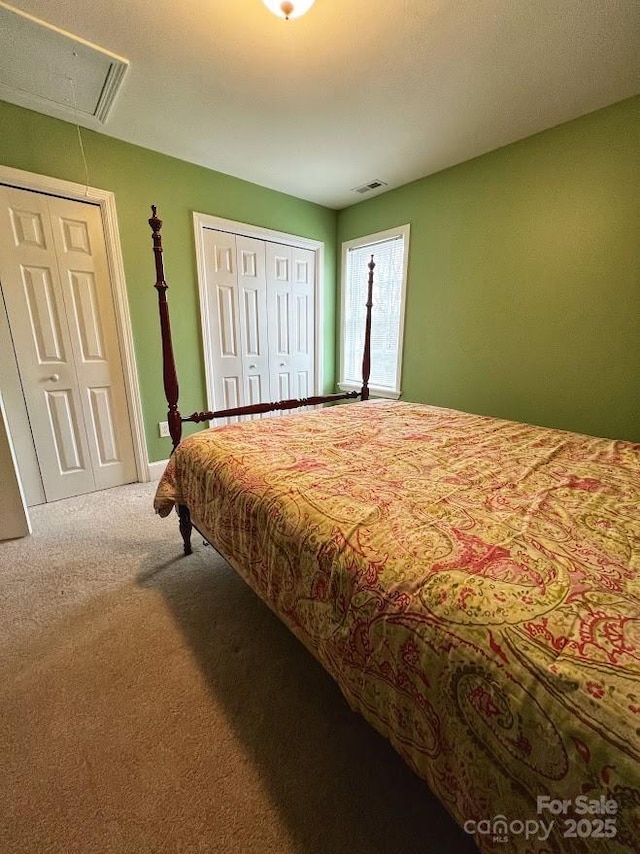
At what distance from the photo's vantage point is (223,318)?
9.95 feet

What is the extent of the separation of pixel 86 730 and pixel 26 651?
510mm

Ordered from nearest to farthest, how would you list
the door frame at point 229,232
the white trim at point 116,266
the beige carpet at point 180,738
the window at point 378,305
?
the beige carpet at point 180,738
the white trim at point 116,266
the door frame at point 229,232
the window at point 378,305

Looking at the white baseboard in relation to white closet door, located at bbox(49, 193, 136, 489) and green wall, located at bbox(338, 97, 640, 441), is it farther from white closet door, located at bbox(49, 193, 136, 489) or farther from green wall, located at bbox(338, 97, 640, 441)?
green wall, located at bbox(338, 97, 640, 441)

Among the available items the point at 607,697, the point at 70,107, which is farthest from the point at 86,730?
the point at 70,107

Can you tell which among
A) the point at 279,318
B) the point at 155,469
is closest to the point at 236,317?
the point at 279,318

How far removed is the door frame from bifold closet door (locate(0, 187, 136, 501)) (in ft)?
2.24

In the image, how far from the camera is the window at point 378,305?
3199mm

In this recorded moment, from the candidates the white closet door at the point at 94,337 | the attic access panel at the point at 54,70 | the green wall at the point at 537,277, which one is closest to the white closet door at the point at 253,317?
the white closet door at the point at 94,337

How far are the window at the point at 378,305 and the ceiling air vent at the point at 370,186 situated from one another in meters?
0.37

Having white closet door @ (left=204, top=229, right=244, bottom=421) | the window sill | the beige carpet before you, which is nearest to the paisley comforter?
the beige carpet

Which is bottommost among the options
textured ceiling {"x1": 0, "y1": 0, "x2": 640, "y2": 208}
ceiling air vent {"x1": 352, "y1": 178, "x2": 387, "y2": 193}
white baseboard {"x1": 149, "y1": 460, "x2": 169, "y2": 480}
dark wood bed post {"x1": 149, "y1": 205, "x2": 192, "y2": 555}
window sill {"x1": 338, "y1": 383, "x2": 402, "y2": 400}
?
white baseboard {"x1": 149, "y1": 460, "x2": 169, "y2": 480}

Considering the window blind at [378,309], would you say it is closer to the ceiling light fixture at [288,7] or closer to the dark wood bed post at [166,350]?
the ceiling light fixture at [288,7]

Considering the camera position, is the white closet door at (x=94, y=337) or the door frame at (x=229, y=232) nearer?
the white closet door at (x=94, y=337)

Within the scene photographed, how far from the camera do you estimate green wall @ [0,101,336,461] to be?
211cm
